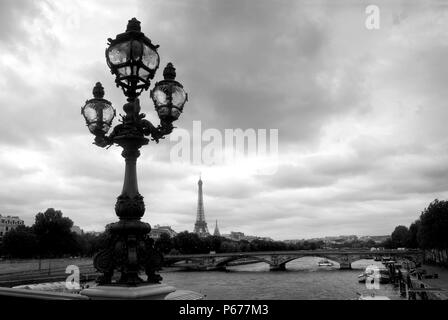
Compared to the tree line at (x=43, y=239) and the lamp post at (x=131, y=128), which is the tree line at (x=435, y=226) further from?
the lamp post at (x=131, y=128)

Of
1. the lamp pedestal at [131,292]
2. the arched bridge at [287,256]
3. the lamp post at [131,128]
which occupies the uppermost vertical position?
the lamp post at [131,128]

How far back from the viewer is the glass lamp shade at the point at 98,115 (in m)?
4.93

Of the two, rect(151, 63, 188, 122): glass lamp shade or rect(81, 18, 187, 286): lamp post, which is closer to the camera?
rect(81, 18, 187, 286): lamp post

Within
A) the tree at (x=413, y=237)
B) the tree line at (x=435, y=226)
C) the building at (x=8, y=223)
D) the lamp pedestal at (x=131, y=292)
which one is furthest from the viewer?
the building at (x=8, y=223)

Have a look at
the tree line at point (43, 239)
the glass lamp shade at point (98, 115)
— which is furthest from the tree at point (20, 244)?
the glass lamp shade at point (98, 115)

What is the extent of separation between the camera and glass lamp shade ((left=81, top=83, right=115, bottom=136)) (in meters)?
4.93

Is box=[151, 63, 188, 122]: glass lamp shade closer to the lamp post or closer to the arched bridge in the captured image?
the lamp post

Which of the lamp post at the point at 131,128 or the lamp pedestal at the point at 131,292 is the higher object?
the lamp post at the point at 131,128

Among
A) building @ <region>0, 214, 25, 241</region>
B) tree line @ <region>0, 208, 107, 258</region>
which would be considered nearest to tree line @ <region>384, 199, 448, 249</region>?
tree line @ <region>0, 208, 107, 258</region>

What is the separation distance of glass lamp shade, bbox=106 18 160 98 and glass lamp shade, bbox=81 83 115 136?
605 millimetres

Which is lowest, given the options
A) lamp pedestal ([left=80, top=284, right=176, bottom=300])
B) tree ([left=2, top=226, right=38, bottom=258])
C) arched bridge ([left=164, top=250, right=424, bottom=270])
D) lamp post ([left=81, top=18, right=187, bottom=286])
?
arched bridge ([left=164, top=250, right=424, bottom=270])

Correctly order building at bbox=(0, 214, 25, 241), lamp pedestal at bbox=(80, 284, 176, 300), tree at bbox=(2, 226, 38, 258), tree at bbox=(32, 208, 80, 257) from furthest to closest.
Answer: building at bbox=(0, 214, 25, 241) < tree at bbox=(32, 208, 80, 257) < tree at bbox=(2, 226, 38, 258) < lamp pedestal at bbox=(80, 284, 176, 300)
